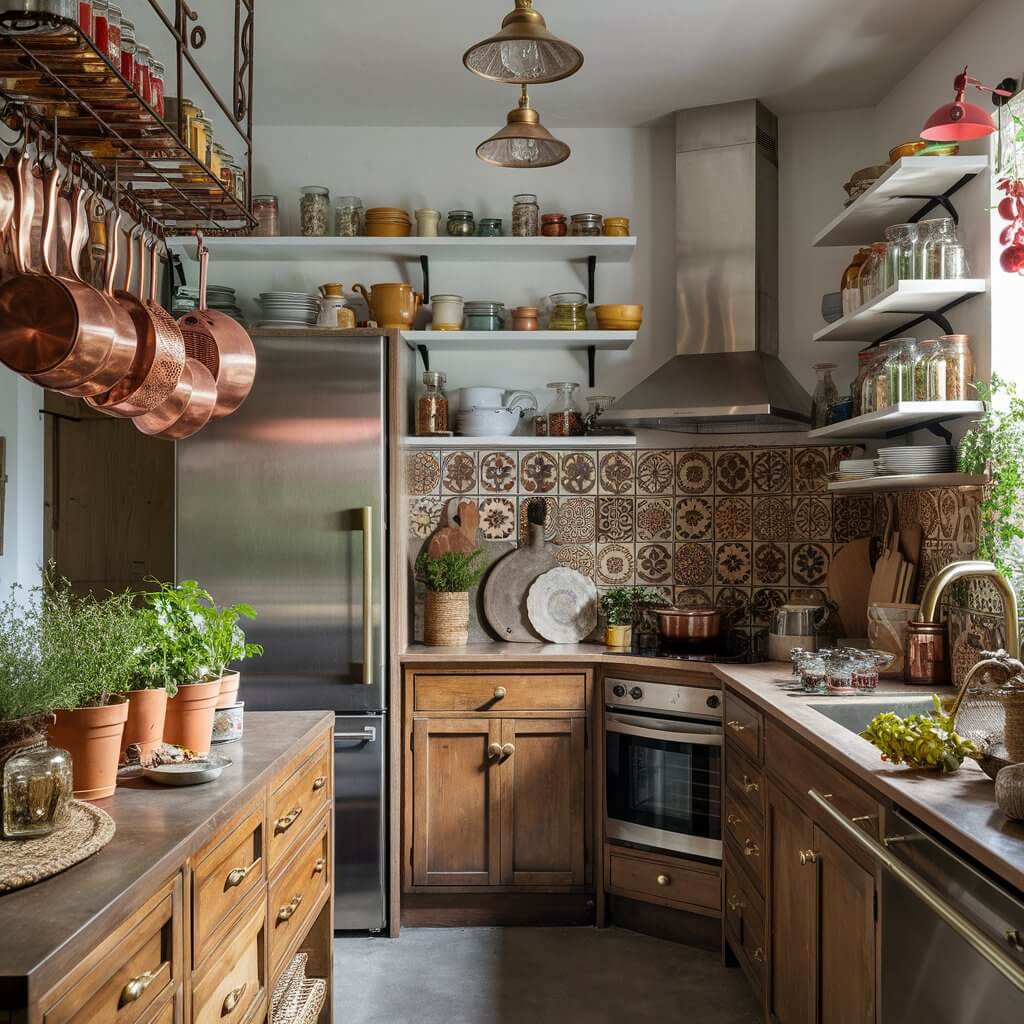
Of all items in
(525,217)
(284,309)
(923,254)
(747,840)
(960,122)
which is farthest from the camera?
(525,217)

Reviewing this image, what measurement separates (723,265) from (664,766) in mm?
1894

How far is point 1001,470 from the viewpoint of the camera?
2.63 metres

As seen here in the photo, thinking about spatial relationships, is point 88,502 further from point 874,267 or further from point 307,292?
point 874,267

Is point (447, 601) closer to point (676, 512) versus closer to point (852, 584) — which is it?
point (676, 512)

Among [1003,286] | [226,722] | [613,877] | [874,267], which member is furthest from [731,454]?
[226,722]

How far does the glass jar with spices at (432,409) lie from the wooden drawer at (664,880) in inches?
66.1

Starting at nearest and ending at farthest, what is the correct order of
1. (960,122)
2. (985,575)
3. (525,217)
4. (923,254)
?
(985,575) < (960,122) < (923,254) < (525,217)

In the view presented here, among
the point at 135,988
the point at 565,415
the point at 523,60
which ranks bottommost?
the point at 135,988

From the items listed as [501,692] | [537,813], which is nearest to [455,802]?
[537,813]

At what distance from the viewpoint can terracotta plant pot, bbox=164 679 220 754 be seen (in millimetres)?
1958

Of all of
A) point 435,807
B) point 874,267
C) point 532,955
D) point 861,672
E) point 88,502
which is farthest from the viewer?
point 88,502

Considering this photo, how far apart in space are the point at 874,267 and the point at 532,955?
2.44 meters

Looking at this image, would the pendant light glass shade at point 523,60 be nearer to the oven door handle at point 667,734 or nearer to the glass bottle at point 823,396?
the glass bottle at point 823,396

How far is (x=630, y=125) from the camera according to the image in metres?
4.14
